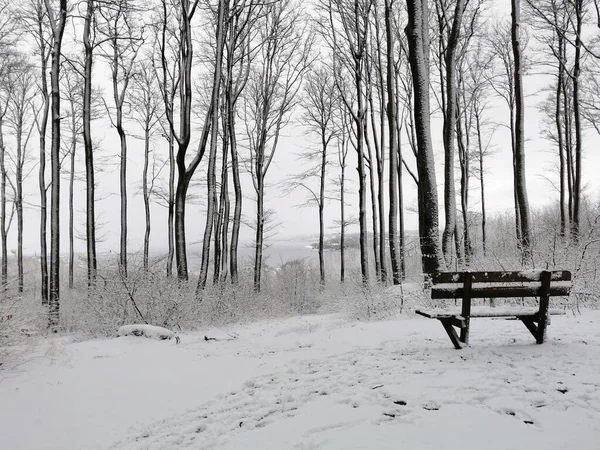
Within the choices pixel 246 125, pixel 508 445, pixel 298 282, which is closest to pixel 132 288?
pixel 508 445

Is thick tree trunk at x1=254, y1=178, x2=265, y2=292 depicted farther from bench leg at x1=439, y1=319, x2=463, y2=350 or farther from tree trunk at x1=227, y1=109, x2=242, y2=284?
bench leg at x1=439, y1=319, x2=463, y2=350

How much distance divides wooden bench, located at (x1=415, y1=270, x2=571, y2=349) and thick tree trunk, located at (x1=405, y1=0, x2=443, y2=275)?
11.9 ft

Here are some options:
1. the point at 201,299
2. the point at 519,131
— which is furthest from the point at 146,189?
the point at 519,131

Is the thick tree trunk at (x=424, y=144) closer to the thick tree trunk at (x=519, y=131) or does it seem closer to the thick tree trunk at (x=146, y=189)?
the thick tree trunk at (x=519, y=131)

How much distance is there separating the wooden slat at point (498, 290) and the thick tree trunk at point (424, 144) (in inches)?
142

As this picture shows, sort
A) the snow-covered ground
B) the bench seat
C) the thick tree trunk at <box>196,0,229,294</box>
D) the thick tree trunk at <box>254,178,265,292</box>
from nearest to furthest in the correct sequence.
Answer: the snow-covered ground, the bench seat, the thick tree trunk at <box>196,0,229,294</box>, the thick tree trunk at <box>254,178,265,292</box>

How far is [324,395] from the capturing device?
372 cm

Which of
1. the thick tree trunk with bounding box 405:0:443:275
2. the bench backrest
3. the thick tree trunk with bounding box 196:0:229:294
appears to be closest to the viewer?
the bench backrest

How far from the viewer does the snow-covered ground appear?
276 centimetres

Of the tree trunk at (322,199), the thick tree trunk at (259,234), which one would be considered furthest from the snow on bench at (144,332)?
the tree trunk at (322,199)

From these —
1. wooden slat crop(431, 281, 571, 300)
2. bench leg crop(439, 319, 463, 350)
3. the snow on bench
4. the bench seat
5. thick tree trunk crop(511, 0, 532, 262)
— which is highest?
thick tree trunk crop(511, 0, 532, 262)

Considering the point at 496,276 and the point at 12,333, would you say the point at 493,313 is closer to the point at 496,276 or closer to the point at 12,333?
the point at 496,276

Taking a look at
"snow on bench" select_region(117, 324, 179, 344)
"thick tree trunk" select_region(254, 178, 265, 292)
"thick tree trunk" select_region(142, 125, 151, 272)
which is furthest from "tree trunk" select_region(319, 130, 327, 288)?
"snow on bench" select_region(117, 324, 179, 344)

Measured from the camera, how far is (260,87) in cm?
1856
